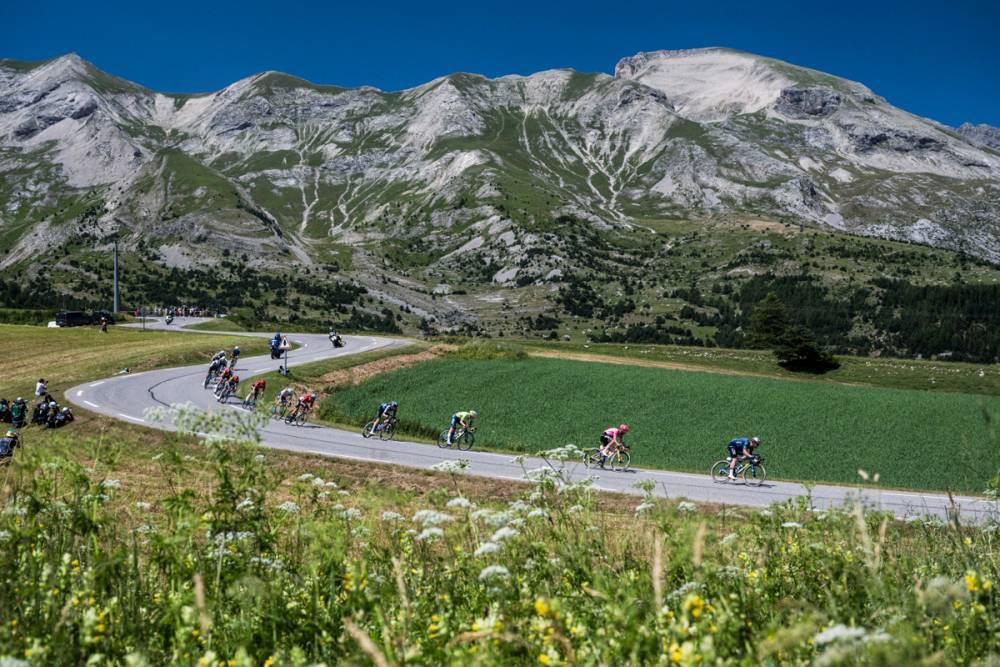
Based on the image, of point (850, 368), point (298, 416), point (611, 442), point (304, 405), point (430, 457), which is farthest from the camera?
point (850, 368)

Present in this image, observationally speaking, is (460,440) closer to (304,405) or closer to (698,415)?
(304,405)

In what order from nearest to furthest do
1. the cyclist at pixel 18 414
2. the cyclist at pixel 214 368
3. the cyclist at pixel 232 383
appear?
the cyclist at pixel 18 414
the cyclist at pixel 232 383
the cyclist at pixel 214 368

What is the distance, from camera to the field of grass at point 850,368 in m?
57.9

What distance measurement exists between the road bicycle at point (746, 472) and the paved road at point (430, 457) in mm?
463

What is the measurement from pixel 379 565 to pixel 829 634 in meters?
3.79

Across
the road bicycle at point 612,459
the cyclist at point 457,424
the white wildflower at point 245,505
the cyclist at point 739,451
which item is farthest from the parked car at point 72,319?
the white wildflower at point 245,505

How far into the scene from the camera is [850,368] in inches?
2576

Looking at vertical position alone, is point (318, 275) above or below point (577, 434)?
above

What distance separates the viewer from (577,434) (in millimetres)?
29234

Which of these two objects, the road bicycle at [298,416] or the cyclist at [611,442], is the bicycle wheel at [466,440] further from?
the road bicycle at [298,416]

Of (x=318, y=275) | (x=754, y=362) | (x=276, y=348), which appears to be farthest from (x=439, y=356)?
(x=318, y=275)

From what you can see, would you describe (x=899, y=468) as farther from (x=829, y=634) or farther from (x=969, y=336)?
(x=969, y=336)

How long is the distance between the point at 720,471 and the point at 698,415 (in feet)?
37.7

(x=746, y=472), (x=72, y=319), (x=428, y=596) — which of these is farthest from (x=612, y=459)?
(x=72, y=319)
